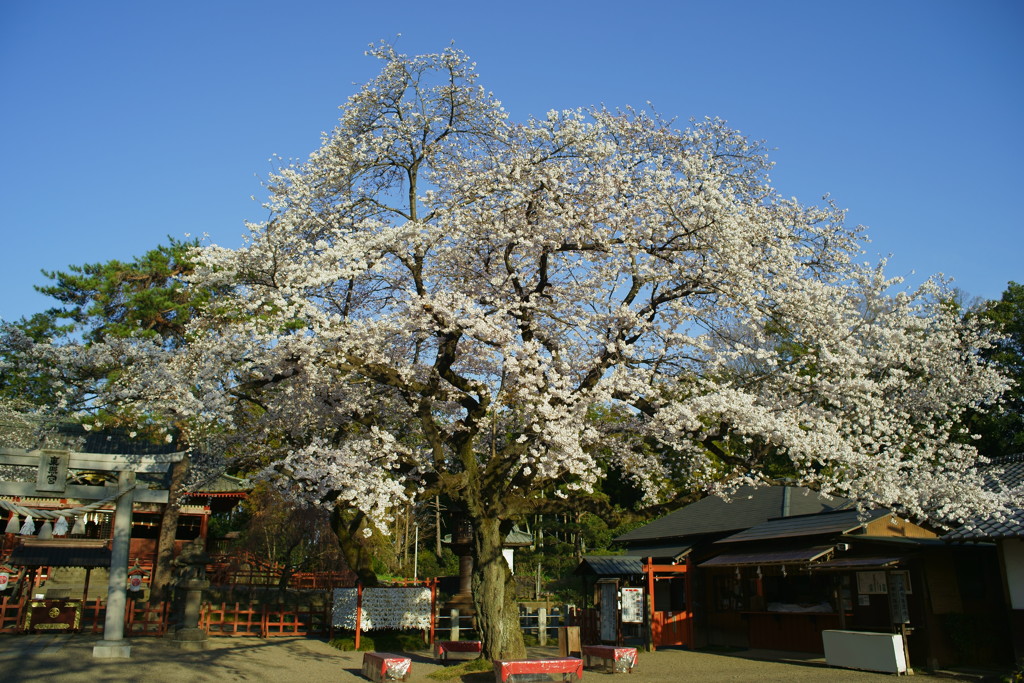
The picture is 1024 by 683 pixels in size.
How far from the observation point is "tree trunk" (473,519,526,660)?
11.9 meters

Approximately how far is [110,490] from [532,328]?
30.0 feet

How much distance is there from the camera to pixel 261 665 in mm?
13883

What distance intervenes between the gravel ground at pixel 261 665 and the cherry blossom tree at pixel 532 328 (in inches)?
137

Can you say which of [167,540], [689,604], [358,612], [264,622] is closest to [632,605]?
[689,604]

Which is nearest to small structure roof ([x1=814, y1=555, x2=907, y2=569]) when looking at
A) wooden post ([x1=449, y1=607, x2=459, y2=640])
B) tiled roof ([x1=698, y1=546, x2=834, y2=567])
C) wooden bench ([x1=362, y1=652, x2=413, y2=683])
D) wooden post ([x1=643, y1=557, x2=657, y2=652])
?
tiled roof ([x1=698, y1=546, x2=834, y2=567])

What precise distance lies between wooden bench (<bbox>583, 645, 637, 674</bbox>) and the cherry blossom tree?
2713mm

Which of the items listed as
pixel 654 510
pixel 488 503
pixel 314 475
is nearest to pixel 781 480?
pixel 654 510

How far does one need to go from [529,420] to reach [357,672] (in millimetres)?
6159

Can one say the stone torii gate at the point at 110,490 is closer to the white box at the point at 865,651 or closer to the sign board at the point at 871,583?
the white box at the point at 865,651

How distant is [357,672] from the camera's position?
44.4 ft

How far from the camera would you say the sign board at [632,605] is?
1795 centimetres

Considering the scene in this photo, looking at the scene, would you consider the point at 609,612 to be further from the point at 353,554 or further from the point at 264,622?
the point at 264,622

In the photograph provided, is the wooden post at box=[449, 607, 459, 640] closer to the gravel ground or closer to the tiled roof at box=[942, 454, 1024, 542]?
the gravel ground

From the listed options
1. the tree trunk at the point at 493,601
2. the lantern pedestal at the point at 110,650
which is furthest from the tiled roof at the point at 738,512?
the lantern pedestal at the point at 110,650
